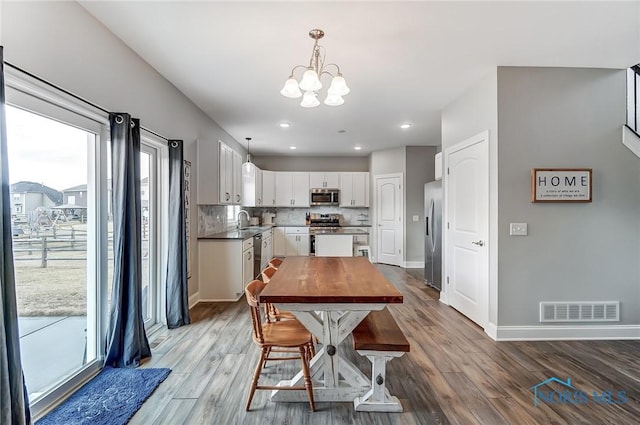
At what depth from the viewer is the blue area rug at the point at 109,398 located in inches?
76.0

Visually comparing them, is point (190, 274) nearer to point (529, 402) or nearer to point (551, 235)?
point (529, 402)

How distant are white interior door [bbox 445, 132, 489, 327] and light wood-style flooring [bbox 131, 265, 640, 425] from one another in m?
0.34

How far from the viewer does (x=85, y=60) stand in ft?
7.42

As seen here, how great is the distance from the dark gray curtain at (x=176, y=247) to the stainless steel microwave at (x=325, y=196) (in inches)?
181

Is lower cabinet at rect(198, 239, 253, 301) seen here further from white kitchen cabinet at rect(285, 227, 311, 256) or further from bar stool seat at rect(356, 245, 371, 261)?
white kitchen cabinet at rect(285, 227, 311, 256)

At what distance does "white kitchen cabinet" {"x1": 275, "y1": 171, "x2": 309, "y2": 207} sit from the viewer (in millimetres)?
7992

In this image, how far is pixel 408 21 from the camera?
7.80ft

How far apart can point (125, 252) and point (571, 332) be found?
4237mm

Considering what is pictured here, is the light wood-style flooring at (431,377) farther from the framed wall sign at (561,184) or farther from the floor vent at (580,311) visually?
the framed wall sign at (561,184)

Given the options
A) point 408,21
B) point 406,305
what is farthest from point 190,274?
point 408,21

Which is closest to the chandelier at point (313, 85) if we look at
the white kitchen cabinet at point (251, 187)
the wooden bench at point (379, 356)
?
the wooden bench at point (379, 356)

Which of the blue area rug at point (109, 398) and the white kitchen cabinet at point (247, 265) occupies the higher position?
the white kitchen cabinet at point (247, 265)

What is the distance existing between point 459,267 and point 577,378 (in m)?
1.65

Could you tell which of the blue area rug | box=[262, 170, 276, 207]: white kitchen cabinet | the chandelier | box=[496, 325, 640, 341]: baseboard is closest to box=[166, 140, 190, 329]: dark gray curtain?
the blue area rug
